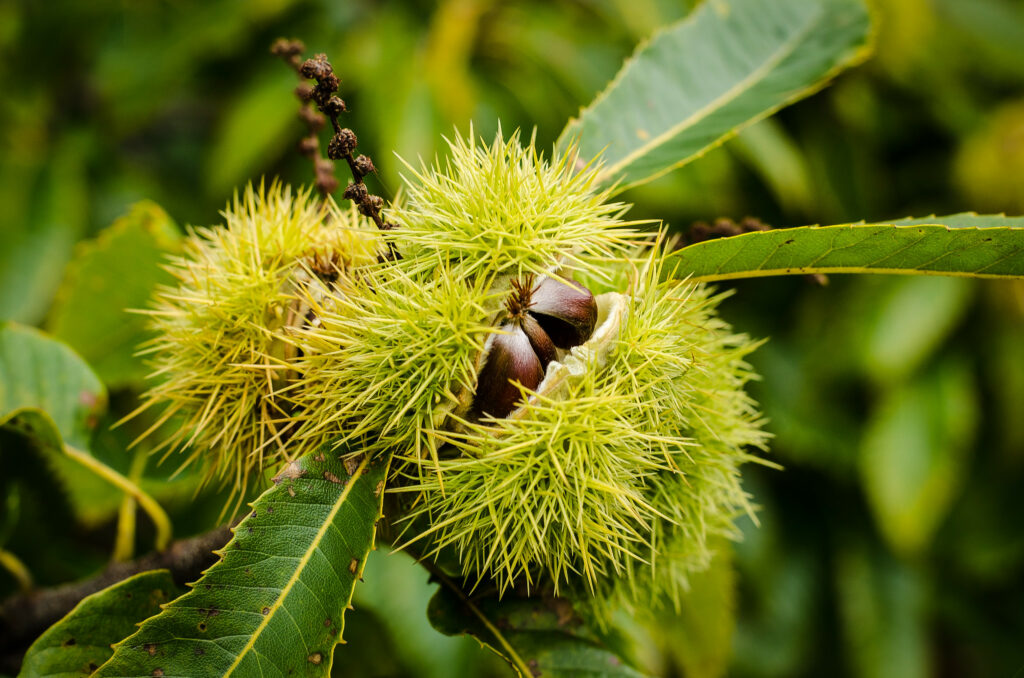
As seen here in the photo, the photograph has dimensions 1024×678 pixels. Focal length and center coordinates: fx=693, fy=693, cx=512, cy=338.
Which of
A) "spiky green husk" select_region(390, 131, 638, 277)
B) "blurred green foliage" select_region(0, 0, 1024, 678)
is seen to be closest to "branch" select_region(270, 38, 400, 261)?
"spiky green husk" select_region(390, 131, 638, 277)

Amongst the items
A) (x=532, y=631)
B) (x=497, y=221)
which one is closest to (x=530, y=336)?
(x=497, y=221)

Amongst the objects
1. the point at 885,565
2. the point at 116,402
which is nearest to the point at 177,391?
the point at 116,402

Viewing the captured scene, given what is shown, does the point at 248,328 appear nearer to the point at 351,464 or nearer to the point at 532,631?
the point at 351,464

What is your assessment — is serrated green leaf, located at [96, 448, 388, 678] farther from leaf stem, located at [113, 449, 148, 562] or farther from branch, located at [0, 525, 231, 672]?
leaf stem, located at [113, 449, 148, 562]

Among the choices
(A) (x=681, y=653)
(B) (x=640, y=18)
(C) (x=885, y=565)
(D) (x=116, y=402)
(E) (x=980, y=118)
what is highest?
(E) (x=980, y=118)

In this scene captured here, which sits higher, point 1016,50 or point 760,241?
point 1016,50

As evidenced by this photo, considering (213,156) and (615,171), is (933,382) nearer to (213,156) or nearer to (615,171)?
(615,171)
